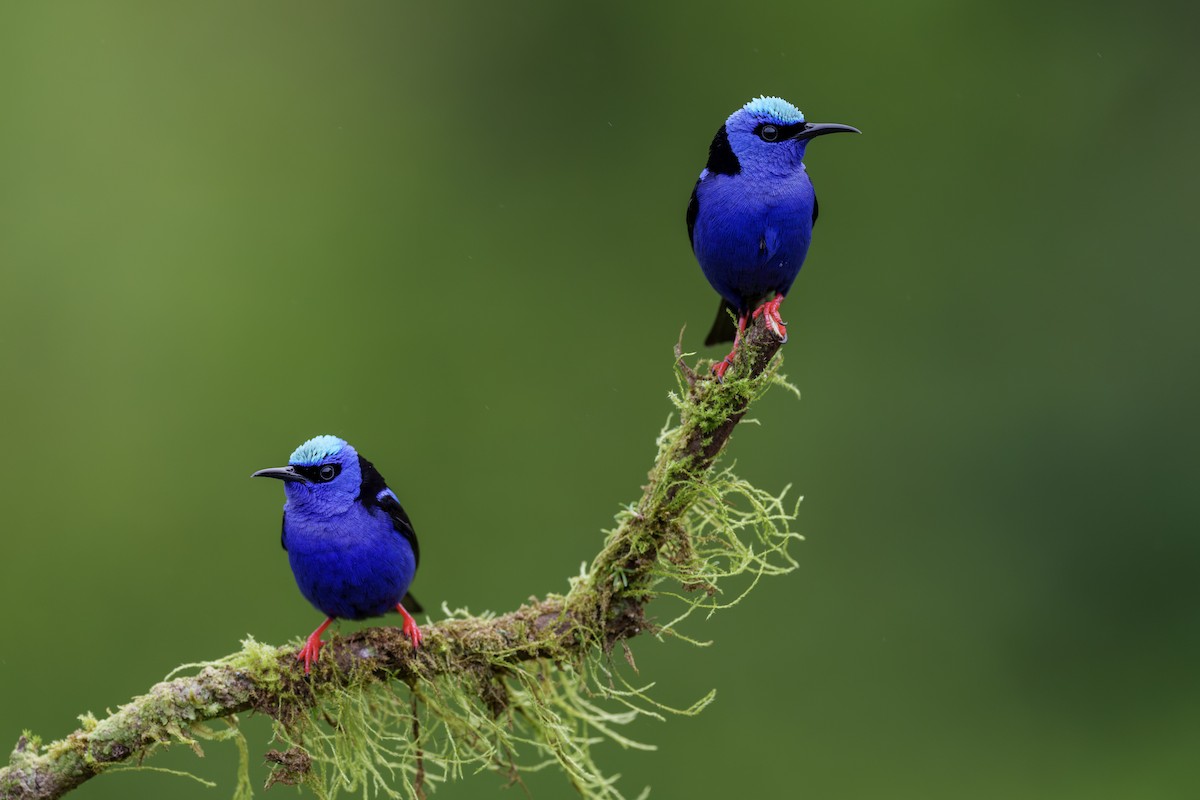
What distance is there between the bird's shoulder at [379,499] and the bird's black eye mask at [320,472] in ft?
0.39

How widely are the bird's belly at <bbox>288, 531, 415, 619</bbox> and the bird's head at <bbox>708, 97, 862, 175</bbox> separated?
A: 5.52 ft

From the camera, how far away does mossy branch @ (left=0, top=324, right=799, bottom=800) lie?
4.08 m

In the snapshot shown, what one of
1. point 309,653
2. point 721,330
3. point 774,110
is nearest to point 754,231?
point 774,110

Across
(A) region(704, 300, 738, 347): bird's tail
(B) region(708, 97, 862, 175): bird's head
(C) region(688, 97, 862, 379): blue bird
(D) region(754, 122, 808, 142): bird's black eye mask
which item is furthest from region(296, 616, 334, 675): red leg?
(D) region(754, 122, 808, 142): bird's black eye mask

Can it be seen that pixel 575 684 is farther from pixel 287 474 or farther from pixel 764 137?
pixel 764 137

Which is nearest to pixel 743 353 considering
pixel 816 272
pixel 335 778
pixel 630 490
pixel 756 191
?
pixel 756 191

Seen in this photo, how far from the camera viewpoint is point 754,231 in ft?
15.1

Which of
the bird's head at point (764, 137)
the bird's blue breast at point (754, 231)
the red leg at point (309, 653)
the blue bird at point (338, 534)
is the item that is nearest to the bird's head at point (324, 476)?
the blue bird at point (338, 534)

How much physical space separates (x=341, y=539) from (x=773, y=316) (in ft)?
5.16

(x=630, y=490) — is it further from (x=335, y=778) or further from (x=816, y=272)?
(x=335, y=778)

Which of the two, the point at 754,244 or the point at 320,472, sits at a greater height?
A: the point at 754,244

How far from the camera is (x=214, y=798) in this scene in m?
10.2

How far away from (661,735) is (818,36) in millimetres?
5301

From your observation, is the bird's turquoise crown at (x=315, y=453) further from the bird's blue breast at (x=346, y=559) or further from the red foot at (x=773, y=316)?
the red foot at (x=773, y=316)
